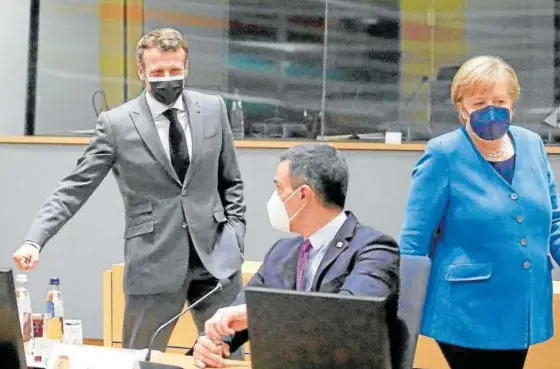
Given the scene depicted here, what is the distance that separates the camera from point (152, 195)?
9.70 feet

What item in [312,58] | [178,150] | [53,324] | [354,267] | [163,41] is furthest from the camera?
[312,58]

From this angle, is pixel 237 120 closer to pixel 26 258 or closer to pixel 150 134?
pixel 150 134

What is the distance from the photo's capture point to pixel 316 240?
7.16ft

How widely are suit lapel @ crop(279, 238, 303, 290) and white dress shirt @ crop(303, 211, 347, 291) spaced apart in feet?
0.13

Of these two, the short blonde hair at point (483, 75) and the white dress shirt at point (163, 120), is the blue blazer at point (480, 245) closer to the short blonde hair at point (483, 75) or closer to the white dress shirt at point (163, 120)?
the short blonde hair at point (483, 75)

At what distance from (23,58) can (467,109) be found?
365 cm

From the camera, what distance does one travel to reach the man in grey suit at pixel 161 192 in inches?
116

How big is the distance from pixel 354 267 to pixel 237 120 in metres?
3.18

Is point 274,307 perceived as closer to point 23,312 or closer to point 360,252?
point 360,252

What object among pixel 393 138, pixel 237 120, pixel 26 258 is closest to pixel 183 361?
pixel 26 258

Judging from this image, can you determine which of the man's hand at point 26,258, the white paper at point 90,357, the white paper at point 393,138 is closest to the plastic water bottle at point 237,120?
the white paper at point 393,138

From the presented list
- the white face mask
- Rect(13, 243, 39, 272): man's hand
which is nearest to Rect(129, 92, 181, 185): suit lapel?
Rect(13, 243, 39, 272): man's hand

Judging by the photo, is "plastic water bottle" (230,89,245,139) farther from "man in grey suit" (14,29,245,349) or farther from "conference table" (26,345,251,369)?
"conference table" (26,345,251,369)

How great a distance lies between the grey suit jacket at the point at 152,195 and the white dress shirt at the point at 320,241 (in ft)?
2.71
